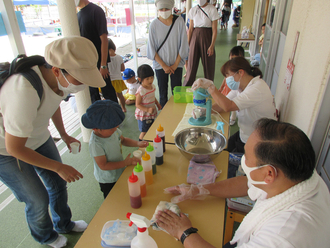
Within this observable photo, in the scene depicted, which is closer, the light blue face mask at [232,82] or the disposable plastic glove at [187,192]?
the disposable plastic glove at [187,192]

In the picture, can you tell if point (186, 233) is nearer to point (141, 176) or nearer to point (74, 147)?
point (141, 176)

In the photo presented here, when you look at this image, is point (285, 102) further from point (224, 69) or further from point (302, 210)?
point (302, 210)

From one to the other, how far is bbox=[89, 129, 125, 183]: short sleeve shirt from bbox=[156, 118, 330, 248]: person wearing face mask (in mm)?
716

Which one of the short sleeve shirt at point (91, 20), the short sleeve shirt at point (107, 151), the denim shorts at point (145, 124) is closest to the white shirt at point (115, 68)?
the short sleeve shirt at point (91, 20)

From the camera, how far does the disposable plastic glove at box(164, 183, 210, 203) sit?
4.00 feet

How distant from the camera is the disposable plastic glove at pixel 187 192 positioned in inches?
48.0

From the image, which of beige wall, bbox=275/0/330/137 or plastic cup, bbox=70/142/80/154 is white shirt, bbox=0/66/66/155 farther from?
beige wall, bbox=275/0/330/137

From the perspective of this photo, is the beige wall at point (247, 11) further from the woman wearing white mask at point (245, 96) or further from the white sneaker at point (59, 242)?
the white sneaker at point (59, 242)

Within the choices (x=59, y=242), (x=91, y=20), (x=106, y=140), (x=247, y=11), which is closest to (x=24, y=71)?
(x=106, y=140)

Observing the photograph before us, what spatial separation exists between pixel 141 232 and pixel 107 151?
30.1 inches

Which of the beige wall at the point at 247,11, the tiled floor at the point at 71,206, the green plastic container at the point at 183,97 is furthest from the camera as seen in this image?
the beige wall at the point at 247,11

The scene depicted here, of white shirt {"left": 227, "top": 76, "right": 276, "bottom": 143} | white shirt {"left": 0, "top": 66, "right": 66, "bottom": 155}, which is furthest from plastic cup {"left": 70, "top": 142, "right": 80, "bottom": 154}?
white shirt {"left": 227, "top": 76, "right": 276, "bottom": 143}

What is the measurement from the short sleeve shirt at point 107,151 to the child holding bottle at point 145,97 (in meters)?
1.02

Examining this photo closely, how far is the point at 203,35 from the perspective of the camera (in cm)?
409
